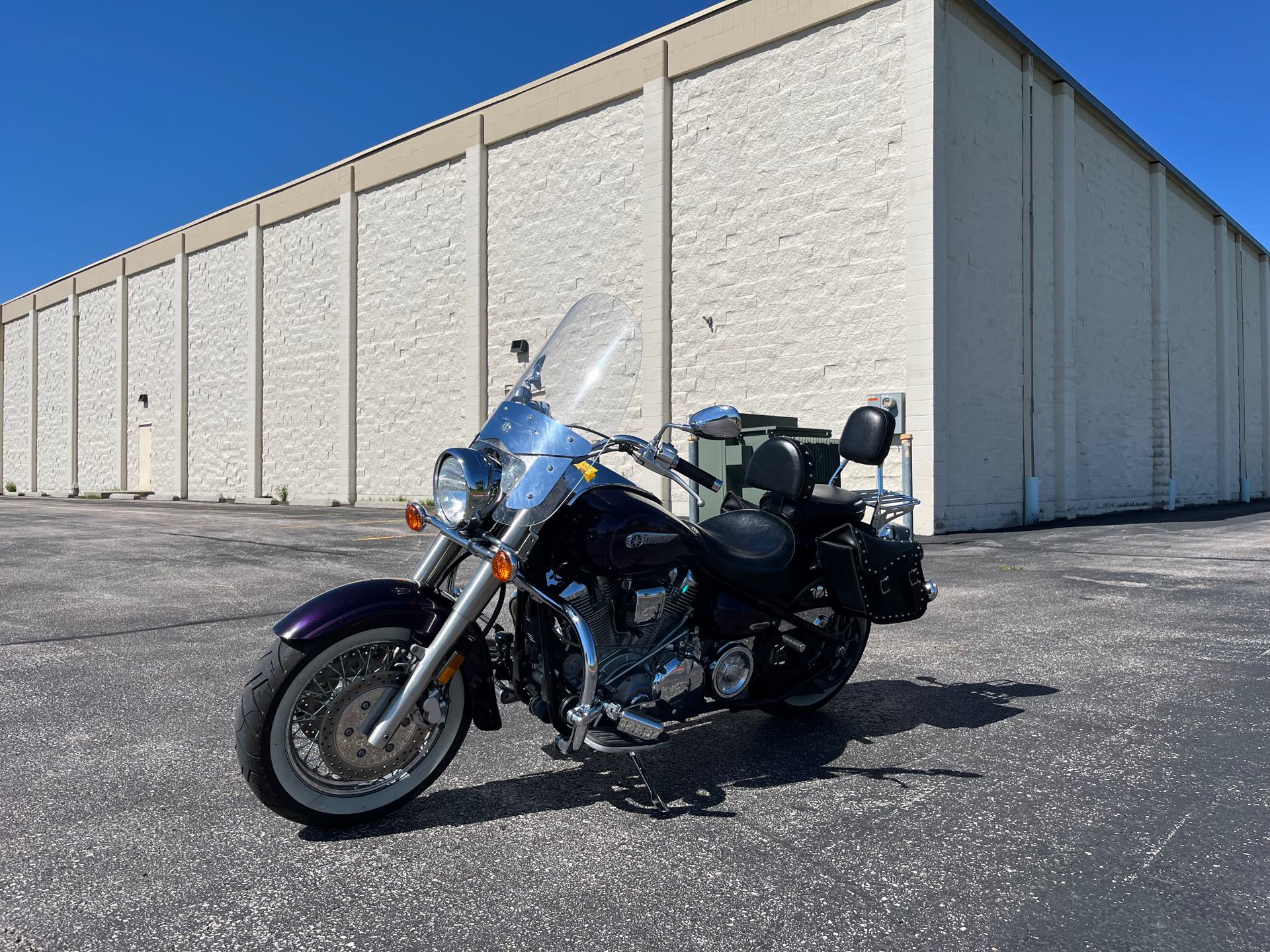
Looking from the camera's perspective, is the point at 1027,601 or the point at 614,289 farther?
the point at 614,289

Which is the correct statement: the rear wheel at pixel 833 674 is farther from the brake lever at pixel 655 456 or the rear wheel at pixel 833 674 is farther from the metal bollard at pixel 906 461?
the metal bollard at pixel 906 461

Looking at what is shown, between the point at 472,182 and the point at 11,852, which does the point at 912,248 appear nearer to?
the point at 472,182

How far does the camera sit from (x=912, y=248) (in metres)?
14.5

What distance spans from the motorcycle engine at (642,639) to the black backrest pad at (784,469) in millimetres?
660

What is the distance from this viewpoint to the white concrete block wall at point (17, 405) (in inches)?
1618

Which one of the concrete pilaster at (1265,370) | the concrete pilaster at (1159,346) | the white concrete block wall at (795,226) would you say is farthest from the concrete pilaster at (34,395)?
the concrete pilaster at (1265,370)

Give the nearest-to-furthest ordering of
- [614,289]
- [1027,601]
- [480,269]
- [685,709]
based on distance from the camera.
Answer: [685,709] → [1027,601] → [614,289] → [480,269]

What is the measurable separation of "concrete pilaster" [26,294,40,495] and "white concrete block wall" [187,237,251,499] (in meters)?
14.8

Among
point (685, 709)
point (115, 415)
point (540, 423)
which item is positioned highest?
point (115, 415)

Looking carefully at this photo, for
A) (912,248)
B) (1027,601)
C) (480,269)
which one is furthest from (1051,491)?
(480,269)

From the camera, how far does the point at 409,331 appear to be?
23625 millimetres

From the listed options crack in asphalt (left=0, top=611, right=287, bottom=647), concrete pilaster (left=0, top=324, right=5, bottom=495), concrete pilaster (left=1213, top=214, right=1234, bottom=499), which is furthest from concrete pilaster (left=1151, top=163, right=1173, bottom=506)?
concrete pilaster (left=0, top=324, right=5, bottom=495)

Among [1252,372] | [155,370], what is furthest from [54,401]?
[1252,372]

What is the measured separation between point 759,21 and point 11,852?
56.3 ft
